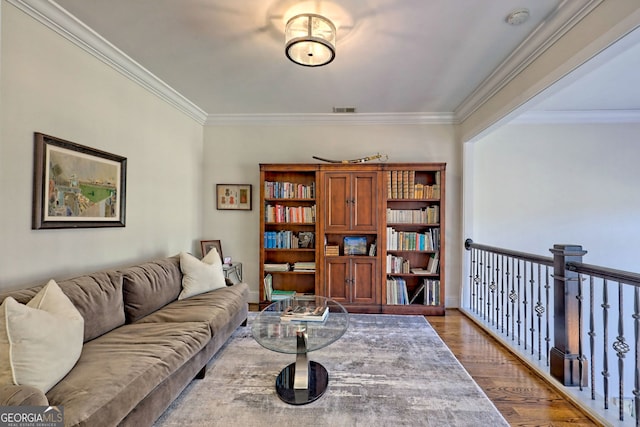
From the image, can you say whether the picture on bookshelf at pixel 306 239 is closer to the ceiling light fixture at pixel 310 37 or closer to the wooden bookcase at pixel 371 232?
the wooden bookcase at pixel 371 232

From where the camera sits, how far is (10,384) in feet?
4.00

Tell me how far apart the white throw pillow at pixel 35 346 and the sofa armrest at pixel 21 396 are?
0.09 metres

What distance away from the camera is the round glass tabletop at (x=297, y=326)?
1874 mm

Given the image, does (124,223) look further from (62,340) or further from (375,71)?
(375,71)

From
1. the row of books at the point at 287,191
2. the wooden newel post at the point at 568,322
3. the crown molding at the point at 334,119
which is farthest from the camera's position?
the crown molding at the point at 334,119

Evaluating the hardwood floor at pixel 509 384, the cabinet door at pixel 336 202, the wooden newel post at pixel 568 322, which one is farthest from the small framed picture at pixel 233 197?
A: the wooden newel post at pixel 568 322

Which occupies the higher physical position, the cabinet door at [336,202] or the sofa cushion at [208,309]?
the cabinet door at [336,202]

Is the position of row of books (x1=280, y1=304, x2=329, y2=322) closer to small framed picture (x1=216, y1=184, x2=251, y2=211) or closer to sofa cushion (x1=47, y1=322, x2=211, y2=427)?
sofa cushion (x1=47, y1=322, x2=211, y2=427)

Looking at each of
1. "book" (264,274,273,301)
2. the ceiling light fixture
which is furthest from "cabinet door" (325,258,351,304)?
the ceiling light fixture

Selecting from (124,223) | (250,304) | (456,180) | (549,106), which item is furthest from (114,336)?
(549,106)

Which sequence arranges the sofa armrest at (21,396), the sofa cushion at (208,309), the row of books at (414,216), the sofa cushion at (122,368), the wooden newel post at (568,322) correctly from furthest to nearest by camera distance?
1. the row of books at (414,216)
2. the sofa cushion at (208,309)
3. the wooden newel post at (568,322)
4. the sofa cushion at (122,368)
5. the sofa armrest at (21,396)

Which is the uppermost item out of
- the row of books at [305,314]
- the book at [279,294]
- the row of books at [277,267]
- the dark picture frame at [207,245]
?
the dark picture frame at [207,245]

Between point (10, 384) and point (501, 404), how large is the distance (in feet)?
8.75

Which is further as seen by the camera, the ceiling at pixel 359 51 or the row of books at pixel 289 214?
the row of books at pixel 289 214
